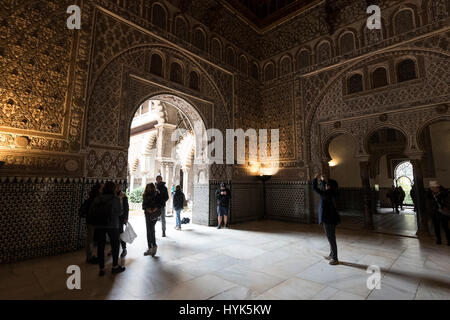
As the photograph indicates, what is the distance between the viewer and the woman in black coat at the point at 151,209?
14.2 feet

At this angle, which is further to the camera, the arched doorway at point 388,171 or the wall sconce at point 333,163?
the wall sconce at point 333,163

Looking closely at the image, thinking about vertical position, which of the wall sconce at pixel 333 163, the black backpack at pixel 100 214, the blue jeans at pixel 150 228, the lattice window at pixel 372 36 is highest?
the lattice window at pixel 372 36

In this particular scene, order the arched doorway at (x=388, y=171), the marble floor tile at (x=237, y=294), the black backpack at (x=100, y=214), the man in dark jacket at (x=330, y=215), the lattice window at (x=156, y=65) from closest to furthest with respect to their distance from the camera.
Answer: the marble floor tile at (x=237, y=294), the black backpack at (x=100, y=214), the man in dark jacket at (x=330, y=215), the lattice window at (x=156, y=65), the arched doorway at (x=388, y=171)

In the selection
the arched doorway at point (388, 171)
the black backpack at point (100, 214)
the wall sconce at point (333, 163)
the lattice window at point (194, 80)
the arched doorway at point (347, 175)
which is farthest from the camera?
the wall sconce at point (333, 163)

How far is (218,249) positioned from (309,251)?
5.97ft

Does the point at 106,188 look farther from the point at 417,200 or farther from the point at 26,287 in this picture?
the point at 417,200

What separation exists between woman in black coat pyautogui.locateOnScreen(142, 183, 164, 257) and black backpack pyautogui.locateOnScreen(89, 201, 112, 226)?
35.7 inches

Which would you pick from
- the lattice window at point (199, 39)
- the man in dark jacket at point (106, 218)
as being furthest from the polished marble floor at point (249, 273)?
the lattice window at point (199, 39)

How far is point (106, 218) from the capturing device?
3.40m

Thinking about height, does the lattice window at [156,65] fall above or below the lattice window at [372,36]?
below

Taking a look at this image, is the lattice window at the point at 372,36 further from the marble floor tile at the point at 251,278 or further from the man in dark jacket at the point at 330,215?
the marble floor tile at the point at 251,278

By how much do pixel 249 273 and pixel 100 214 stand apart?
2.32 m

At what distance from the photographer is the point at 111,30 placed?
18.7 feet
